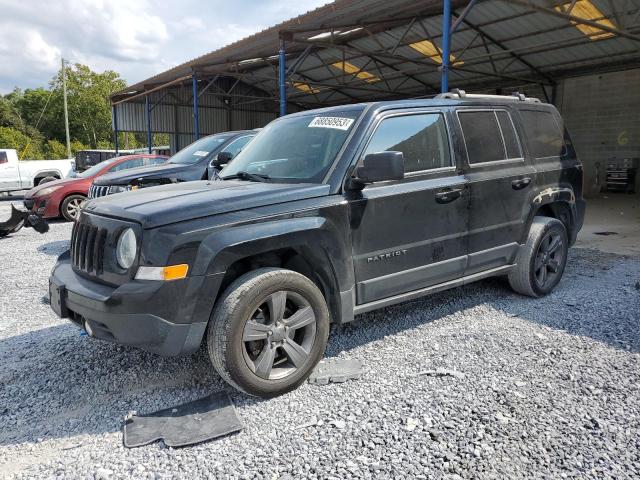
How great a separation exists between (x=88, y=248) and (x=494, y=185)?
325 centimetres

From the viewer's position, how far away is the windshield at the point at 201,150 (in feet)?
25.1

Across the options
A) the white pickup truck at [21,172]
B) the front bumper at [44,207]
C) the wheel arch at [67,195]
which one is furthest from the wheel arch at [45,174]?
the wheel arch at [67,195]

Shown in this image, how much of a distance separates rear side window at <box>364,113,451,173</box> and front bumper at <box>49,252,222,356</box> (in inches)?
63.1

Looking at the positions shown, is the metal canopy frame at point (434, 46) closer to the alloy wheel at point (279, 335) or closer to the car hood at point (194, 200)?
the car hood at point (194, 200)

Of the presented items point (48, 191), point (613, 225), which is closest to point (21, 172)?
point (48, 191)

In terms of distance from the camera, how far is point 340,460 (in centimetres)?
242

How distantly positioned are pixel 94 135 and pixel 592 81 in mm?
50376

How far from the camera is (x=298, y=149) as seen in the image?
377cm

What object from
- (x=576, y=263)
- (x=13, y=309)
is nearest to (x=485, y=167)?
(x=576, y=263)

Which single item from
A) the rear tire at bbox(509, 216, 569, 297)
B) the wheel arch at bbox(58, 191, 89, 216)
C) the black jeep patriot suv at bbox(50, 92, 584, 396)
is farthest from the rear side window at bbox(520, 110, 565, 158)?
the wheel arch at bbox(58, 191, 89, 216)

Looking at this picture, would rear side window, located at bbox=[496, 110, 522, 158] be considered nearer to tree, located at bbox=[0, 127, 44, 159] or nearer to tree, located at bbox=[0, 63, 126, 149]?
tree, located at bbox=[0, 127, 44, 159]

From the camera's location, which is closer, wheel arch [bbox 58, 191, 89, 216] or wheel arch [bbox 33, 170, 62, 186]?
wheel arch [bbox 58, 191, 89, 216]

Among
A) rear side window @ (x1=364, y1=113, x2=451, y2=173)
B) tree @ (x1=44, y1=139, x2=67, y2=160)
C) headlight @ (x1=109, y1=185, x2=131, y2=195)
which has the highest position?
tree @ (x1=44, y1=139, x2=67, y2=160)

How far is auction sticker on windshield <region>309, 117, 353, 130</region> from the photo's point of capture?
361cm
